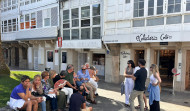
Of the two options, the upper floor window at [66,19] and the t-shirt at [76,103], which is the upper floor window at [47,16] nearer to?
the upper floor window at [66,19]

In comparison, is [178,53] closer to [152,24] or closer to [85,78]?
[152,24]

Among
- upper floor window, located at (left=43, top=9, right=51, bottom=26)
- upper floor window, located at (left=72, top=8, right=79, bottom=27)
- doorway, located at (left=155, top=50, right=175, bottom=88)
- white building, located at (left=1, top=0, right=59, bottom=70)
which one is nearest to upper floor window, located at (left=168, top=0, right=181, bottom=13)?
doorway, located at (left=155, top=50, right=175, bottom=88)

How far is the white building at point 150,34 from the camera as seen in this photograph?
9.27m

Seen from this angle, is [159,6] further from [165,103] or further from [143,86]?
[143,86]

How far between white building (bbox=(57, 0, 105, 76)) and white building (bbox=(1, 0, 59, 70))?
1.42m

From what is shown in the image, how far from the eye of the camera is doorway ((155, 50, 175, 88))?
1132 cm

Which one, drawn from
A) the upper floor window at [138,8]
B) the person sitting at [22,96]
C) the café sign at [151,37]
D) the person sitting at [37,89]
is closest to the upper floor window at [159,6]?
the upper floor window at [138,8]

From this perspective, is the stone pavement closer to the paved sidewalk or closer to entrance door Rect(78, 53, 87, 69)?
the paved sidewalk

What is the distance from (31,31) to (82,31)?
23.0 feet

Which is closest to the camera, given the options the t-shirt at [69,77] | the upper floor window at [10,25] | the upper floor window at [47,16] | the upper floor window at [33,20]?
the t-shirt at [69,77]

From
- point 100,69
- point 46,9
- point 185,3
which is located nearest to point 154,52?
point 185,3

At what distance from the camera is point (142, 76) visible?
5297 millimetres

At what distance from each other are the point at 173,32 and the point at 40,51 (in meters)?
14.4

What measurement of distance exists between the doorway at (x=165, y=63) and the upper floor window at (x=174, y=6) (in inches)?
115
